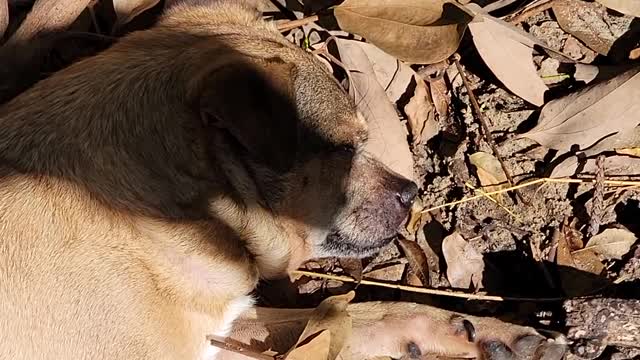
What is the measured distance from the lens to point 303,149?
12.6ft

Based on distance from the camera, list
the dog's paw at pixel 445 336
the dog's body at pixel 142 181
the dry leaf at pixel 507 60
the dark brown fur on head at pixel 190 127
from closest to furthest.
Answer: the dark brown fur on head at pixel 190 127 → the dog's body at pixel 142 181 → the dog's paw at pixel 445 336 → the dry leaf at pixel 507 60

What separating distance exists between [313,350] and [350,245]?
52cm

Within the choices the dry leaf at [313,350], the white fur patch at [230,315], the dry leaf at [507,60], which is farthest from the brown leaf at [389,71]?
the dry leaf at [313,350]

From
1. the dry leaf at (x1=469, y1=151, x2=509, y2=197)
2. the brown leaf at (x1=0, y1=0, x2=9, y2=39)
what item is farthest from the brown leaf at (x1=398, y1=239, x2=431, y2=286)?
the brown leaf at (x1=0, y1=0, x2=9, y2=39)

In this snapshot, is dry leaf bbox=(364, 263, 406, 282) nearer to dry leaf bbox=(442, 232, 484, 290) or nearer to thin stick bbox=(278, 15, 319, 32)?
dry leaf bbox=(442, 232, 484, 290)

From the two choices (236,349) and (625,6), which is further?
(625,6)

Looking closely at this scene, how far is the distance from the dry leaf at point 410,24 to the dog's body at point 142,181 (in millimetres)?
→ 967

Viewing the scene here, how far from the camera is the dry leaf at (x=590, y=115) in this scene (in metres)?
4.96

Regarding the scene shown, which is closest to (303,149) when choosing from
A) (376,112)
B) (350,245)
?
(350,245)

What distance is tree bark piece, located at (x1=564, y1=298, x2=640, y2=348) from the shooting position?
4.49m

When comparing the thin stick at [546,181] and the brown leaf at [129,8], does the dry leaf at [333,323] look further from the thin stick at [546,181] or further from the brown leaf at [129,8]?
the brown leaf at [129,8]

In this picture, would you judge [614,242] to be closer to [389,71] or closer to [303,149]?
[389,71]

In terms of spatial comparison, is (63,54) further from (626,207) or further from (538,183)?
(626,207)

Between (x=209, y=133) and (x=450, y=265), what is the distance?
182 cm
